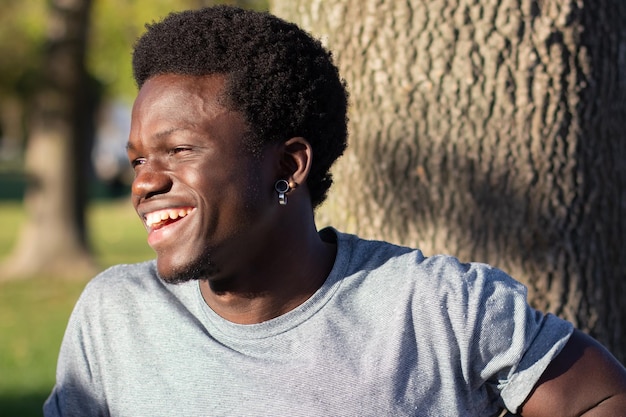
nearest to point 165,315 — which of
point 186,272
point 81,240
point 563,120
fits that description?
point 186,272

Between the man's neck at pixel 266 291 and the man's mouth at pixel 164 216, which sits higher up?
the man's mouth at pixel 164 216

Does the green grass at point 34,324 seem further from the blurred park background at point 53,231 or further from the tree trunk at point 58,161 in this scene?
the tree trunk at point 58,161

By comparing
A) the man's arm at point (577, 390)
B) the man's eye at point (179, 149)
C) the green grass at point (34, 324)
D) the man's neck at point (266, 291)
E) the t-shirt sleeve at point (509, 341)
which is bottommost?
the green grass at point (34, 324)

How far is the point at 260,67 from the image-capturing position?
2738 millimetres

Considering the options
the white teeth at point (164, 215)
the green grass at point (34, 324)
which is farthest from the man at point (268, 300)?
the green grass at point (34, 324)

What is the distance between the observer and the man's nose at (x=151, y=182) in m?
2.67

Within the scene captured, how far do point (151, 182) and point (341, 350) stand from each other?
26.1 inches

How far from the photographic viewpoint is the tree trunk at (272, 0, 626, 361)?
3.69m

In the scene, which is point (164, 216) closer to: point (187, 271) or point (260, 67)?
point (187, 271)

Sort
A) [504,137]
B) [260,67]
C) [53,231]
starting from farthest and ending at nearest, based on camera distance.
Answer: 1. [53,231]
2. [504,137]
3. [260,67]

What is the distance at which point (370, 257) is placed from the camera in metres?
2.84

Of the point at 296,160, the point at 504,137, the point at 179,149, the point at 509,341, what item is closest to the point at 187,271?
the point at 179,149

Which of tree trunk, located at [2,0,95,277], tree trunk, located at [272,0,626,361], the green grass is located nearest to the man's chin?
tree trunk, located at [272,0,626,361]

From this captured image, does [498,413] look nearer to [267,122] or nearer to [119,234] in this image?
[267,122]
